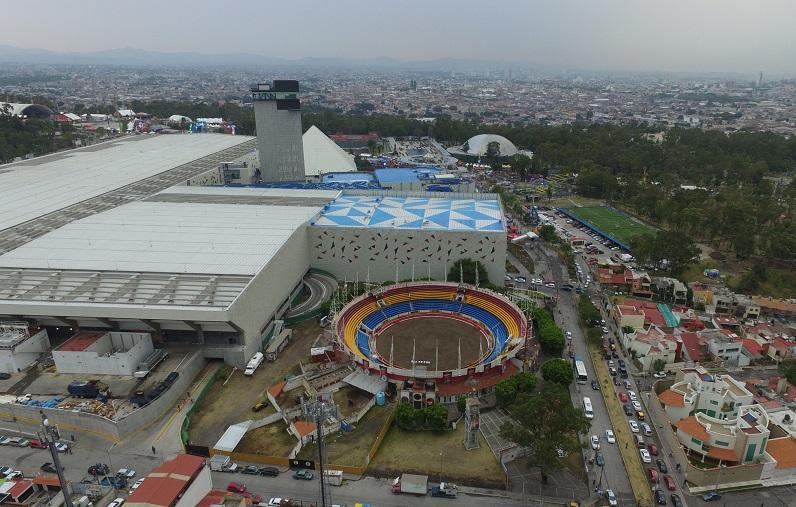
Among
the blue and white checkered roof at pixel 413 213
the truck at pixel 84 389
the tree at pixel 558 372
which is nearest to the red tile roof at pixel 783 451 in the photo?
the tree at pixel 558 372

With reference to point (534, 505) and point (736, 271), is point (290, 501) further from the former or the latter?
point (736, 271)

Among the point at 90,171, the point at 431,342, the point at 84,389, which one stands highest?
the point at 90,171

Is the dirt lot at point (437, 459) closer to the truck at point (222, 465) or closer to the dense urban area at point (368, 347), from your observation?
the dense urban area at point (368, 347)

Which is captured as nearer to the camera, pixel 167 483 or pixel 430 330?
pixel 167 483

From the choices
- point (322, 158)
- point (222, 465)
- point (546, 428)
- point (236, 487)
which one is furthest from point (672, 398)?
point (322, 158)

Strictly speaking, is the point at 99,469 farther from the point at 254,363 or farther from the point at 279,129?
the point at 279,129

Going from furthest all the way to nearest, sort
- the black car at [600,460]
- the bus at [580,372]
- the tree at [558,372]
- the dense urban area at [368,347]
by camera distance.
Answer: the bus at [580,372] < the tree at [558,372] < the black car at [600,460] < the dense urban area at [368,347]

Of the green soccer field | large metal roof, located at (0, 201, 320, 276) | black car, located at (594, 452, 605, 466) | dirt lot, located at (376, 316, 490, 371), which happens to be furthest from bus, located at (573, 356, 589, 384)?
the green soccer field
